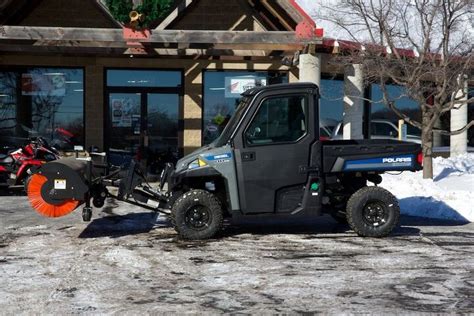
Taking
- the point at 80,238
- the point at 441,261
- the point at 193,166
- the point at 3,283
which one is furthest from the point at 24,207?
the point at 441,261

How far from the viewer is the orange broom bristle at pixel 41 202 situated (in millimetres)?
7820

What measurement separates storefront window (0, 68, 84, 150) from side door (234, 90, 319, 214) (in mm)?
8911

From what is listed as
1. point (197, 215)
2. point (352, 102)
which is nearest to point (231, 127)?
point (197, 215)

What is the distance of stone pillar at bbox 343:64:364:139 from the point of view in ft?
50.2

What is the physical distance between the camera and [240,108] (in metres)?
8.30

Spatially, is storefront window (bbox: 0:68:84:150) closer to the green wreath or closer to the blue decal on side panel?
the green wreath

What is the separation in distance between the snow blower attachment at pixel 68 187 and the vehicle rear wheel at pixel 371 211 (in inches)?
115

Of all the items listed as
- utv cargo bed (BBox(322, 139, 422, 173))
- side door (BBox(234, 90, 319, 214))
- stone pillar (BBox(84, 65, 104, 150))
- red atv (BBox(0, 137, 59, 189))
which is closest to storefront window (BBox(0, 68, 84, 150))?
stone pillar (BBox(84, 65, 104, 150))

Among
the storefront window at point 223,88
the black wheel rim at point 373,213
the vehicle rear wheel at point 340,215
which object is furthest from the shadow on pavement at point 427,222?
the storefront window at point 223,88

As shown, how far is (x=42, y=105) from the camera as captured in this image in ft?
51.9

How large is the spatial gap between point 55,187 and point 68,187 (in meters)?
0.16

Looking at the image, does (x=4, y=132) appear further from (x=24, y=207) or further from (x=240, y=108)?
(x=240, y=108)

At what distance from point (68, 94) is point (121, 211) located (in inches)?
240

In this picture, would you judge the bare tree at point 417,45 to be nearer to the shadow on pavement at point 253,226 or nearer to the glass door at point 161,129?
the shadow on pavement at point 253,226
